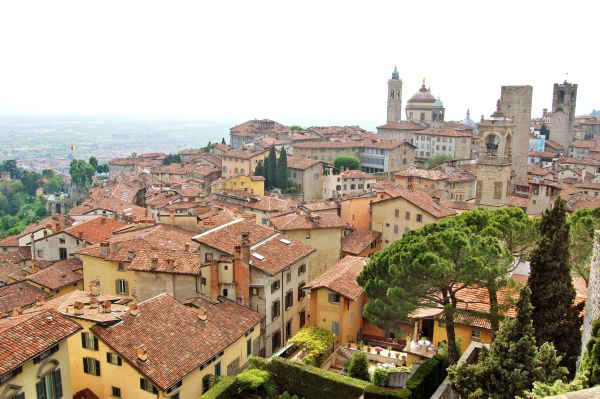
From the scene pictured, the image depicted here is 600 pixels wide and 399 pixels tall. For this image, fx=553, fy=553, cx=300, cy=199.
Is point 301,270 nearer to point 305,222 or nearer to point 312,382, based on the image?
point 305,222

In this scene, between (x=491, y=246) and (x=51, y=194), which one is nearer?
(x=491, y=246)

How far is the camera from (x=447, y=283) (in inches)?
770

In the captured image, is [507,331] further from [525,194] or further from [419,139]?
[419,139]

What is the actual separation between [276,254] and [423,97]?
295 feet

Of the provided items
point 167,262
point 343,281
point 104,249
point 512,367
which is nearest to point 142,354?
point 167,262

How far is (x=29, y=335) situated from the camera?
17109 millimetres

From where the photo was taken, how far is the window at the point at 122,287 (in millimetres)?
31359

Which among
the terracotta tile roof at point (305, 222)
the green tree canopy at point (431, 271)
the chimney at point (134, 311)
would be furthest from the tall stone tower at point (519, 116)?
the chimney at point (134, 311)

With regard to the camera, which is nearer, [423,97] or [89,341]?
[89,341]

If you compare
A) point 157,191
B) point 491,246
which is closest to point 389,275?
point 491,246

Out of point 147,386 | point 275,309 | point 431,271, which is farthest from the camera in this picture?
point 275,309

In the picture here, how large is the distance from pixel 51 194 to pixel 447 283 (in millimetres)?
110423

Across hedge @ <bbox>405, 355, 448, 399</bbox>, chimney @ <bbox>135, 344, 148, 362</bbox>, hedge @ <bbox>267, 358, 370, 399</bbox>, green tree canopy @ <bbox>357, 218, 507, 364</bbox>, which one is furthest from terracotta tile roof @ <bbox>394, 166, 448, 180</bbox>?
chimney @ <bbox>135, 344, 148, 362</bbox>

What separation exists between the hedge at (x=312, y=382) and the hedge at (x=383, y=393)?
0.75 metres
